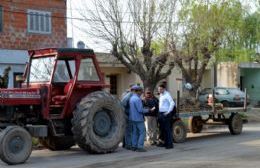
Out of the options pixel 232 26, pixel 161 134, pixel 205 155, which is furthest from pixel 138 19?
pixel 205 155

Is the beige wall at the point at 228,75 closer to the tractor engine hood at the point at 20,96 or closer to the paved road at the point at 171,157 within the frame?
the paved road at the point at 171,157

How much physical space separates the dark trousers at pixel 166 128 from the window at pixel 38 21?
49.6ft

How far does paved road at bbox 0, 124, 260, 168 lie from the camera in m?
12.6

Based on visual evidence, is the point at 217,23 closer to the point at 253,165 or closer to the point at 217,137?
the point at 217,137

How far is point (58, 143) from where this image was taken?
15.7 m

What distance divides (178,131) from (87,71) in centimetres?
365

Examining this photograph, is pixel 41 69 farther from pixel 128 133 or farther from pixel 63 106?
pixel 128 133

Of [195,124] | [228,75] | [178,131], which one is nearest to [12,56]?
[195,124]

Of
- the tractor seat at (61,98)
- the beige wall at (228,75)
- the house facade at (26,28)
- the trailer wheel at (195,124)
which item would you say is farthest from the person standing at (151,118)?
the beige wall at (228,75)

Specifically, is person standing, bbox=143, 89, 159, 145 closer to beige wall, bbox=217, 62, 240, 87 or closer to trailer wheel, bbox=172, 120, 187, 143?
trailer wheel, bbox=172, 120, 187, 143

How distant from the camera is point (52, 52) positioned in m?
15.1

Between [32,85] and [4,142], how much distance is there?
2820mm

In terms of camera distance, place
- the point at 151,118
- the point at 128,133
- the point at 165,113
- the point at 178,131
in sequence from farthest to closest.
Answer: the point at 178,131
the point at 151,118
the point at 165,113
the point at 128,133

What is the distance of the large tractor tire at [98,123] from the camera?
46.8 ft
